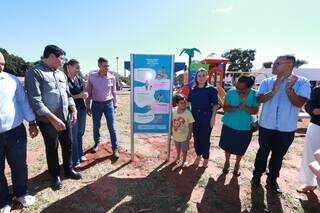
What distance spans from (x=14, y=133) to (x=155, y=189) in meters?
2.03

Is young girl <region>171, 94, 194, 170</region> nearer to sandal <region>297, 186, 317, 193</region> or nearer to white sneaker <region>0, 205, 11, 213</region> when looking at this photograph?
sandal <region>297, 186, 317, 193</region>

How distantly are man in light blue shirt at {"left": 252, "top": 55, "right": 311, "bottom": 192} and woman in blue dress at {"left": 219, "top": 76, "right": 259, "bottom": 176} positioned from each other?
199 mm

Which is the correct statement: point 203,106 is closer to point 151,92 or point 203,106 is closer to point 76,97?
point 151,92

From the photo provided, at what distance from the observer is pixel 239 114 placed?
4.27 metres

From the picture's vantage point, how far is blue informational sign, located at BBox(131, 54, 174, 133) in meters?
4.76

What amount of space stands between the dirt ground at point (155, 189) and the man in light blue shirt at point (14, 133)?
0.21 m

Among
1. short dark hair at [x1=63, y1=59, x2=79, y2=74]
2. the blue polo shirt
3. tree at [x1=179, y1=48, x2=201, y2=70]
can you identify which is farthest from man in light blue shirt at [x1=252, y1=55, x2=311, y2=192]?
tree at [x1=179, y1=48, x2=201, y2=70]

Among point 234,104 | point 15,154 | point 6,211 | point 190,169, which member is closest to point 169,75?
point 234,104

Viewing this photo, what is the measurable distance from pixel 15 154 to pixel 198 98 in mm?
2732

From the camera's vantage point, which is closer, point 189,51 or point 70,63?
point 70,63

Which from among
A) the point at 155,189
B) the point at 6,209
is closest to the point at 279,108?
the point at 155,189

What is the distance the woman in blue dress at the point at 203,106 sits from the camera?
4500 millimetres

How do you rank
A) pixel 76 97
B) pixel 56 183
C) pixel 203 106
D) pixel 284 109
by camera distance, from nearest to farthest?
pixel 284 109 → pixel 56 183 → pixel 76 97 → pixel 203 106

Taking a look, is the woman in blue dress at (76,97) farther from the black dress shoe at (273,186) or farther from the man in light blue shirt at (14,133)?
the black dress shoe at (273,186)
